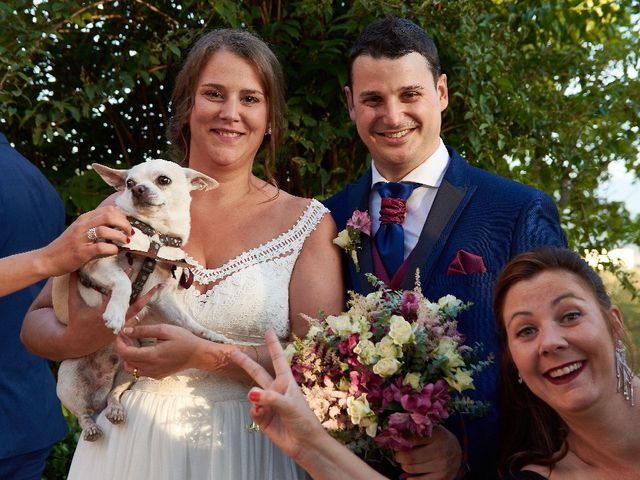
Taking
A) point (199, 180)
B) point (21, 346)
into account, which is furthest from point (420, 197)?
point (21, 346)

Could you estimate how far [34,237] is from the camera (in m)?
4.11

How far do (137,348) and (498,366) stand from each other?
130 centimetres

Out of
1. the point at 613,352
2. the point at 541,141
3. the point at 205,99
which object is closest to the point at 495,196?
the point at 613,352

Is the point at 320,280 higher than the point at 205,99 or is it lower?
lower

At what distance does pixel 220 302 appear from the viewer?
3377 mm

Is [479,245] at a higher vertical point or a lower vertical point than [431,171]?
lower

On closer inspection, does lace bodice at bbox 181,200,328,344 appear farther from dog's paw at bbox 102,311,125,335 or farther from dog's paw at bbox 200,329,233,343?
dog's paw at bbox 102,311,125,335

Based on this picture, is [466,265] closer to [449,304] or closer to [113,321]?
[449,304]

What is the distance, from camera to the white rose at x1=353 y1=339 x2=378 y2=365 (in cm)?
275

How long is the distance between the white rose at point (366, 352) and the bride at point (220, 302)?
1.93ft

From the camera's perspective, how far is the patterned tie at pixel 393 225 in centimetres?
349

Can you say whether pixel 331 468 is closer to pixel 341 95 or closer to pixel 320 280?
pixel 320 280

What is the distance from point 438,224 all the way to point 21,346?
200 cm

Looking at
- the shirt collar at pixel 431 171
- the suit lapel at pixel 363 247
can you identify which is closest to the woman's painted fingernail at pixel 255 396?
the suit lapel at pixel 363 247
